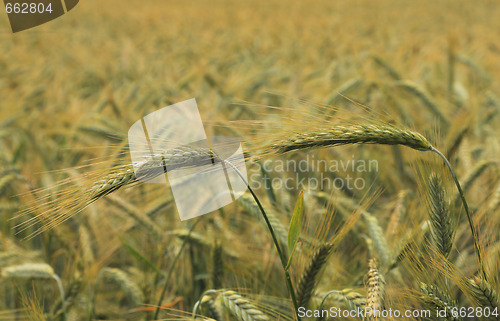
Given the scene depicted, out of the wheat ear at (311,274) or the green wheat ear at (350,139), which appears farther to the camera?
the wheat ear at (311,274)

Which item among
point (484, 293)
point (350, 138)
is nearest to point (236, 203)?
point (350, 138)

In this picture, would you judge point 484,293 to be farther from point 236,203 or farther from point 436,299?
point 236,203

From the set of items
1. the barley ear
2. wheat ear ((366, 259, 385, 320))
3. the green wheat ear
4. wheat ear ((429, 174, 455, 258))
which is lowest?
the barley ear

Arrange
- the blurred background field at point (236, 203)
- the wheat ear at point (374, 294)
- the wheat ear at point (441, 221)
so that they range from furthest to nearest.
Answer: the blurred background field at point (236, 203)
the wheat ear at point (441, 221)
the wheat ear at point (374, 294)

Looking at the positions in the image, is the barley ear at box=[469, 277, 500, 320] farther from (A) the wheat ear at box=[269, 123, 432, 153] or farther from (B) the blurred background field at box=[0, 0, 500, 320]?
(A) the wheat ear at box=[269, 123, 432, 153]

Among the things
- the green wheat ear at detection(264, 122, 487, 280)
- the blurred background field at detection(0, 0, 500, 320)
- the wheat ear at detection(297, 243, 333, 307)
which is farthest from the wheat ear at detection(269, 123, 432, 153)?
the wheat ear at detection(297, 243, 333, 307)

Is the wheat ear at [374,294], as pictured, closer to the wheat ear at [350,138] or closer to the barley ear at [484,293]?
the barley ear at [484,293]

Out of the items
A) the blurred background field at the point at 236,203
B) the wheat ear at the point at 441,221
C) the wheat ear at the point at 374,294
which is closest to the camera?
the wheat ear at the point at 374,294

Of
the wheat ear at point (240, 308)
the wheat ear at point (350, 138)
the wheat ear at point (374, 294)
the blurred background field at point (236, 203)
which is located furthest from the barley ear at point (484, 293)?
the wheat ear at point (240, 308)

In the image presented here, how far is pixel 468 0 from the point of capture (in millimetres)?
15055

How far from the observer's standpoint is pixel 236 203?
68.7 inches

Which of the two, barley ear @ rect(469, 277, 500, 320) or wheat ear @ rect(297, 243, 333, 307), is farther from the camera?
wheat ear @ rect(297, 243, 333, 307)

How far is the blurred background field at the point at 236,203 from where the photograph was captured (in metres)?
1.38

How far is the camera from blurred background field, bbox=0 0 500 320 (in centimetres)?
138
